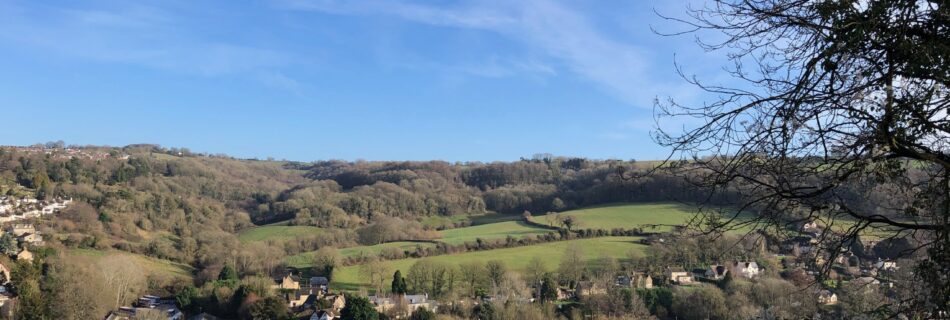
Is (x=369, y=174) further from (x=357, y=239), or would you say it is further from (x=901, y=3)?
(x=901, y=3)

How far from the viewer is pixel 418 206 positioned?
6906cm

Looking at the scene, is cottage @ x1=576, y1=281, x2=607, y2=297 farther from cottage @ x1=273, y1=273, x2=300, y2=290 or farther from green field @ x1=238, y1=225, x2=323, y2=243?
green field @ x1=238, y1=225, x2=323, y2=243

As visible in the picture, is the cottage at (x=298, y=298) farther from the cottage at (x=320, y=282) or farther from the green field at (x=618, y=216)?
the green field at (x=618, y=216)

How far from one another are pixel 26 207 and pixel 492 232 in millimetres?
Result: 35110

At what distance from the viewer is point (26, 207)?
160 ft

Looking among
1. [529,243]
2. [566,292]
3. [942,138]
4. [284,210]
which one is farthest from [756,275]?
[284,210]

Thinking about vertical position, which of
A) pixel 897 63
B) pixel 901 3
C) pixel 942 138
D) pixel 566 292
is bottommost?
pixel 566 292

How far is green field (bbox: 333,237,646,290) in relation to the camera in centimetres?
4003

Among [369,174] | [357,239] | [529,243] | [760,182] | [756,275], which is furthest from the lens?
[369,174]

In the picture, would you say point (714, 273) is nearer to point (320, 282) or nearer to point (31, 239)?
point (320, 282)

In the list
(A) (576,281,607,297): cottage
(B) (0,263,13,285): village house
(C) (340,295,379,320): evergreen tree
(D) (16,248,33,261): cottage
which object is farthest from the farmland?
(B) (0,263,13,285): village house

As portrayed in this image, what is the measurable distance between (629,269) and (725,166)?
36.0 m

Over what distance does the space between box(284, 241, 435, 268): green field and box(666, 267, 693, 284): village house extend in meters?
17.4

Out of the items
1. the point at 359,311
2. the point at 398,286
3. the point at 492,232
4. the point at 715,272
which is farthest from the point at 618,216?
the point at 359,311
